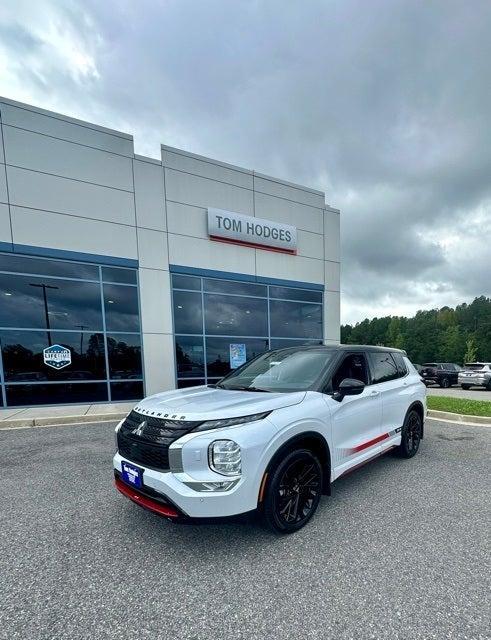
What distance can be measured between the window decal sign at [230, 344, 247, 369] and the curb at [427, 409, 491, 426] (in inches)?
270

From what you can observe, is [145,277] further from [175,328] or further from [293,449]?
[293,449]

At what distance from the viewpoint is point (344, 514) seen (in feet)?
9.95

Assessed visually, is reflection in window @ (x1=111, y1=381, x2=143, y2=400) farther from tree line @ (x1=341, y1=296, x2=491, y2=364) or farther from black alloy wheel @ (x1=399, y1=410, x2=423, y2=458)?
tree line @ (x1=341, y1=296, x2=491, y2=364)

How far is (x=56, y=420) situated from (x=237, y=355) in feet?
21.9

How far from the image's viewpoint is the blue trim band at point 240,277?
11250 mm

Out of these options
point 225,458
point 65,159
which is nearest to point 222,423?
point 225,458

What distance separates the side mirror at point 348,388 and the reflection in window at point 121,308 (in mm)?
8956

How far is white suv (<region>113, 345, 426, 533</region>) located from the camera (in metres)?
2.35

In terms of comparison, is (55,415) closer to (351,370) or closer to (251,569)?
(251,569)

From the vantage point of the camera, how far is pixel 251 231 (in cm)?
1227

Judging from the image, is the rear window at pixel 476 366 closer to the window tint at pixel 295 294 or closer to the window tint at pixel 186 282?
the window tint at pixel 295 294

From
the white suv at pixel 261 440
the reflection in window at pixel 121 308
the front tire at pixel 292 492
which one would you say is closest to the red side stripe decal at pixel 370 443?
the white suv at pixel 261 440

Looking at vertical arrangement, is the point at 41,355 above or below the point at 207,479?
below

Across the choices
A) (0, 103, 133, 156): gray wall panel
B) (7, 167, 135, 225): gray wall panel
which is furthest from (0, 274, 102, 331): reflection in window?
(0, 103, 133, 156): gray wall panel
